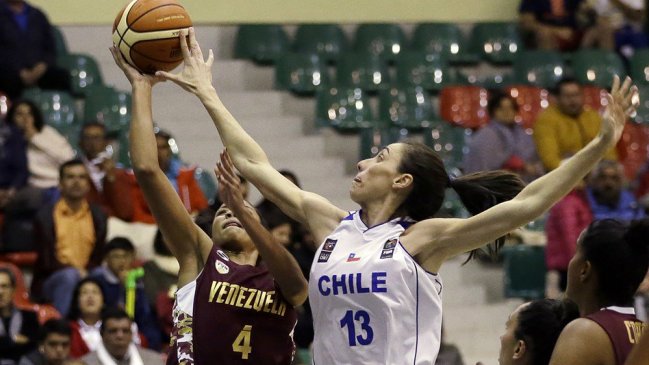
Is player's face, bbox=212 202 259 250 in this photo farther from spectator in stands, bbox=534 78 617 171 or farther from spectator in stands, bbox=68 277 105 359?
spectator in stands, bbox=534 78 617 171

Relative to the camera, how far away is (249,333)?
4379 mm

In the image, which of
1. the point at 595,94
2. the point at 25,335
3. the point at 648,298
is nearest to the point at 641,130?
the point at 595,94

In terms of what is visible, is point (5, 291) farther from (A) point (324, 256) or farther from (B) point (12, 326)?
(A) point (324, 256)

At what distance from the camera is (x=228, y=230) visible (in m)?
4.57

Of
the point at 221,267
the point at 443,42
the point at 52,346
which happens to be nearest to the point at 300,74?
the point at 443,42

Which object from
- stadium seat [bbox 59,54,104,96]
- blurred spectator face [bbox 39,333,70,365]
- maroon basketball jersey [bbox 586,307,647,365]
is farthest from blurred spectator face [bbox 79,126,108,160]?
maroon basketball jersey [bbox 586,307,647,365]

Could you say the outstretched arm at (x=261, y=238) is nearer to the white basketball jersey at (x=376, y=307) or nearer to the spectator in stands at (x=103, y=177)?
the white basketball jersey at (x=376, y=307)

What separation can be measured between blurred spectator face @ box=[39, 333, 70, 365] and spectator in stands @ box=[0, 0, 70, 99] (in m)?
2.89

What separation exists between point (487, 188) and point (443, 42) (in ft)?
25.6

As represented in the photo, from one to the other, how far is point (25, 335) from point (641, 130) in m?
5.70

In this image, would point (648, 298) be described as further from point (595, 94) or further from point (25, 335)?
point (595, 94)

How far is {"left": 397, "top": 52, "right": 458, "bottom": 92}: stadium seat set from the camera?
36.9 feet

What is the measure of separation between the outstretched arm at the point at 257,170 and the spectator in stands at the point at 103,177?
4.30m

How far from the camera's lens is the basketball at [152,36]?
458 centimetres
